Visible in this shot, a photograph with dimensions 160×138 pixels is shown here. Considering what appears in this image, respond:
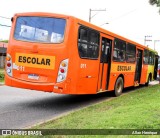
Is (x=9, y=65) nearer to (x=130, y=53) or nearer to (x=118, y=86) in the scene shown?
(x=118, y=86)

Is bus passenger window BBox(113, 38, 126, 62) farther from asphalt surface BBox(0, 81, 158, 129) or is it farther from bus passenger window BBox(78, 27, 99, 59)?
bus passenger window BBox(78, 27, 99, 59)

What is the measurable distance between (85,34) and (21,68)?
2443 mm

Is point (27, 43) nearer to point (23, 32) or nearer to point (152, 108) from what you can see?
point (23, 32)

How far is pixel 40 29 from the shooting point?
37.5ft

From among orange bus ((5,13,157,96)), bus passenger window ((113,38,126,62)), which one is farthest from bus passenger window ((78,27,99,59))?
bus passenger window ((113,38,126,62))

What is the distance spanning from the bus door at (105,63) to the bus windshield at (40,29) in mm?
2645

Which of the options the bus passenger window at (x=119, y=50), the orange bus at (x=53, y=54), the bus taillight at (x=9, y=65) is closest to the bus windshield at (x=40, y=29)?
the orange bus at (x=53, y=54)

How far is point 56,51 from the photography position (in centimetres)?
1101

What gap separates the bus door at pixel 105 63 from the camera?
1351cm

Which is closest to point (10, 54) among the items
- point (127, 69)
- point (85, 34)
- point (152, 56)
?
point (85, 34)

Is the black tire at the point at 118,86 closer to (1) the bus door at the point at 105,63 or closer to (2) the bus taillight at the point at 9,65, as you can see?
(1) the bus door at the point at 105,63

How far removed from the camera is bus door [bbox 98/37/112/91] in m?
13.5

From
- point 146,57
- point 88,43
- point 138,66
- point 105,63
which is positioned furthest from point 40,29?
point 146,57

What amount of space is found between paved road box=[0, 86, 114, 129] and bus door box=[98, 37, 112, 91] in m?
0.85
